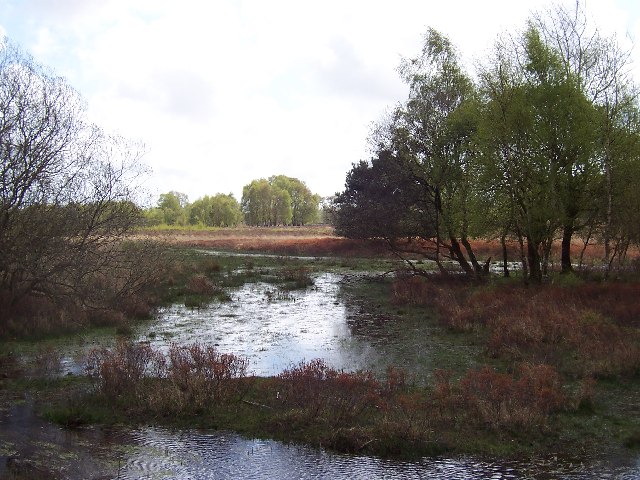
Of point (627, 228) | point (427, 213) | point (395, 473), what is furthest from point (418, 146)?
point (395, 473)

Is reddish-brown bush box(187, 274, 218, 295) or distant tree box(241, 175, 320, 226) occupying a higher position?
distant tree box(241, 175, 320, 226)

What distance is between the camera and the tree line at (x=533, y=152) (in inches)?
945

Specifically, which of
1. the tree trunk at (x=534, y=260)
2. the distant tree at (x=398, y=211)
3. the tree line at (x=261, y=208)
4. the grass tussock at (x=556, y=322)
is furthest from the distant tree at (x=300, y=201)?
the grass tussock at (x=556, y=322)

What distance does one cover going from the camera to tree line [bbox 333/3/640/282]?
945 inches

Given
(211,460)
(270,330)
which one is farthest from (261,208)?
(211,460)

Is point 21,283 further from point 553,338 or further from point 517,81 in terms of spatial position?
point 517,81

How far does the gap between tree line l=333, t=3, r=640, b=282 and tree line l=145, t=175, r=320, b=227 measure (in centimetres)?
9723

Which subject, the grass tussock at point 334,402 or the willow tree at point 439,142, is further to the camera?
the willow tree at point 439,142

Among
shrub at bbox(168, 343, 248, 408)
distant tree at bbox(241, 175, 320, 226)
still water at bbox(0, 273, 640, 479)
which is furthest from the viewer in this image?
distant tree at bbox(241, 175, 320, 226)

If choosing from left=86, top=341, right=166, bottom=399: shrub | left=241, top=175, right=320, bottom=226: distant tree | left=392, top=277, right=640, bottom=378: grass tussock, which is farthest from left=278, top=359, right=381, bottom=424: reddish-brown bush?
left=241, top=175, right=320, bottom=226: distant tree

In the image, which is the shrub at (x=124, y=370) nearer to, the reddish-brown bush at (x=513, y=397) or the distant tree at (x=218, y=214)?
the reddish-brown bush at (x=513, y=397)

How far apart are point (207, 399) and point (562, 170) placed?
20.3m

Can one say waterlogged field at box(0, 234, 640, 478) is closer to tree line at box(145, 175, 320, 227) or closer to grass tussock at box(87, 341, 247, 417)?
grass tussock at box(87, 341, 247, 417)

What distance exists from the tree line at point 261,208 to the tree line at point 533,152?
97.2 meters
